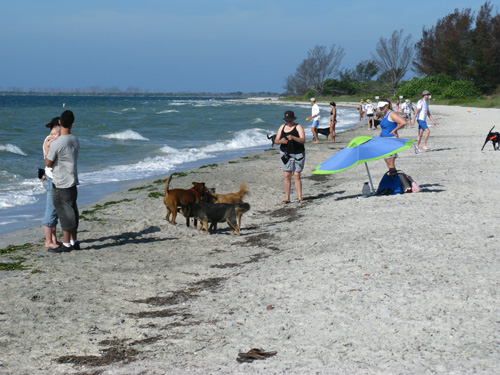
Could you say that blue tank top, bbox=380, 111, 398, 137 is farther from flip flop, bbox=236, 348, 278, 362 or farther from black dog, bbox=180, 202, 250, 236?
flip flop, bbox=236, 348, 278, 362

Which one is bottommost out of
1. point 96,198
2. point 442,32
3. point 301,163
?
point 96,198

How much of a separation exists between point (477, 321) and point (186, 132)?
31978 mm

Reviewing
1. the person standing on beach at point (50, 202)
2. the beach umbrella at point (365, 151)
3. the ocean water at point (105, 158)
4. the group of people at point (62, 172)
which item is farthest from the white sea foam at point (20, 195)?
the beach umbrella at point (365, 151)

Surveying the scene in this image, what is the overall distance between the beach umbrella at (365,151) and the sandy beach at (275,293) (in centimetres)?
73

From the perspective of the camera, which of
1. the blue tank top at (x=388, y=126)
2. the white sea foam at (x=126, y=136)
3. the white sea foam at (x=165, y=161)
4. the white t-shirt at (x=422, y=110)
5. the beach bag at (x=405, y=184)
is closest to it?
the beach bag at (x=405, y=184)

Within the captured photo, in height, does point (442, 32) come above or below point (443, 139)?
above

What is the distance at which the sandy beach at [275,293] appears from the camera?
4176 millimetres

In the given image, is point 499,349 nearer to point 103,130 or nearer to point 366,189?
point 366,189

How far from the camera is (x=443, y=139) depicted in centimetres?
2106

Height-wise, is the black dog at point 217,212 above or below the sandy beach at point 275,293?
above

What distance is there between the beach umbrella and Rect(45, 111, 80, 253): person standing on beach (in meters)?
4.36

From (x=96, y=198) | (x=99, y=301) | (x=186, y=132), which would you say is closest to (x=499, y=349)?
(x=99, y=301)

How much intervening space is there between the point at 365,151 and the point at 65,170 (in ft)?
16.1

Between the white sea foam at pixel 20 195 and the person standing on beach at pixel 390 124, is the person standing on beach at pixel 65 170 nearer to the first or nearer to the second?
the white sea foam at pixel 20 195
